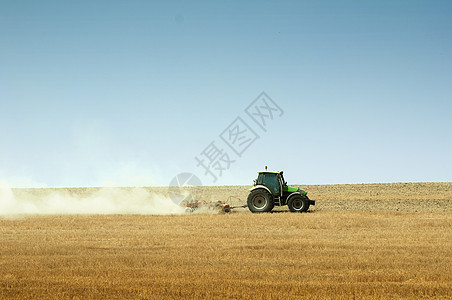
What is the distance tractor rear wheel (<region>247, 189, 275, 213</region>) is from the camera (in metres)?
27.4

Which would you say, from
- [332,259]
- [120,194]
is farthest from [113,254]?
[120,194]

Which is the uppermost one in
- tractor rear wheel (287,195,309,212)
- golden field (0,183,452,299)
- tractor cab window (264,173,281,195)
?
tractor cab window (264,173,281,195)

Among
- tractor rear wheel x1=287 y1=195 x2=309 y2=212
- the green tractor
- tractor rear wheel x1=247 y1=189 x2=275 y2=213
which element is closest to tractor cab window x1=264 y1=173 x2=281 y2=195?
the green tractor

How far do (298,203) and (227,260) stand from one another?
1545 cm

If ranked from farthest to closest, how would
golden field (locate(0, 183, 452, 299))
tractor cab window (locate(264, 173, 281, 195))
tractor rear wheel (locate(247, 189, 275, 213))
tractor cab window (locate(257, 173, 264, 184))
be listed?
tractor cab window (locate(257, 173, 264, 184)) → tractor cab window (locate(264, 173, 281, 195)) → tractor rear wheel (locate(247, 189, 275, 213)) → golden field (locate(0, 183, 452, 299))

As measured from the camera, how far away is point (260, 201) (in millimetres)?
27781

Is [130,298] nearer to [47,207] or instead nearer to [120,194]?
[47,207]

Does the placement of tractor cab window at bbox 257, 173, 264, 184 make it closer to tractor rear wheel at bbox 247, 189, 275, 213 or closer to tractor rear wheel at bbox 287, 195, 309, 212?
tractor rear wheel at bbox 247, 189, 275, 213

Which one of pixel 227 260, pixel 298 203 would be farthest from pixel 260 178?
pixel 227 260

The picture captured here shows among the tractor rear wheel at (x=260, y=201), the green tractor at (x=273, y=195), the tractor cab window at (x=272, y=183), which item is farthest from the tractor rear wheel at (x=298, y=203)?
the tractor rear wheel at (x=260, y=201)

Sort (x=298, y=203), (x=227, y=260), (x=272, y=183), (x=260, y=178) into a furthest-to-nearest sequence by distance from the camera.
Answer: (x=260, y=178)
(x=272, y=183)
(x=298, y=203)
(x=227, y=260)

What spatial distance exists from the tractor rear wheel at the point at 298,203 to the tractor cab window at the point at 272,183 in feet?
3.10

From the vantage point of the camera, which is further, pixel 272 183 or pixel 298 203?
pixel 272 183

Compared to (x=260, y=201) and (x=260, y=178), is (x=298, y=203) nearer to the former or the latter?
(x=260, y=201)
